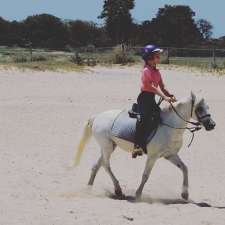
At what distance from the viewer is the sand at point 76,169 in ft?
27.4

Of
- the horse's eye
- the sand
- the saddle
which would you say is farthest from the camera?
the saddle

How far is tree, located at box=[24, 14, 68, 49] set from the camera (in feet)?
274

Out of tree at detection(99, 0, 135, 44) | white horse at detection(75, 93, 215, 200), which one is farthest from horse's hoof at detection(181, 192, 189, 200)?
tree at detection(99, 0, 135, 44)

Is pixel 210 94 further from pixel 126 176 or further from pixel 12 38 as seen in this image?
pixel 12 38

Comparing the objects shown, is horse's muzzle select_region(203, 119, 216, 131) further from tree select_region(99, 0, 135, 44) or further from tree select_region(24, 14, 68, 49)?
tree select_region(24, 14, 68, 49)

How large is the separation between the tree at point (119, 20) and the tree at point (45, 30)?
797 centimetres

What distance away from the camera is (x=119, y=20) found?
73.9m

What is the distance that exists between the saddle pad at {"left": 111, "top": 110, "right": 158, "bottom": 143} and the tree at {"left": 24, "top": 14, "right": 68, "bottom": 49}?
2781 inches

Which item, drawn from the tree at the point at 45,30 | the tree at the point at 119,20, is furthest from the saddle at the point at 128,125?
the tree at the point at 45,30

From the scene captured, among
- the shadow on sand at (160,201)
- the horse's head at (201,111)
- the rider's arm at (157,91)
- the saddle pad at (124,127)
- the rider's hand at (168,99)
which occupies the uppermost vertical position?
the rider's arm at (157,91)

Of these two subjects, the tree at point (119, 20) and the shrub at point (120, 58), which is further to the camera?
the tree at point (119, 20)

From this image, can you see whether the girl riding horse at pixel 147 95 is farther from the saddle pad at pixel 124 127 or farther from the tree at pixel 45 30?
the tree at pixel 45 30

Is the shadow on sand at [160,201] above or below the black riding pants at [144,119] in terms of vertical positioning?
below

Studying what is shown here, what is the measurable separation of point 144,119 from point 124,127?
438mm
